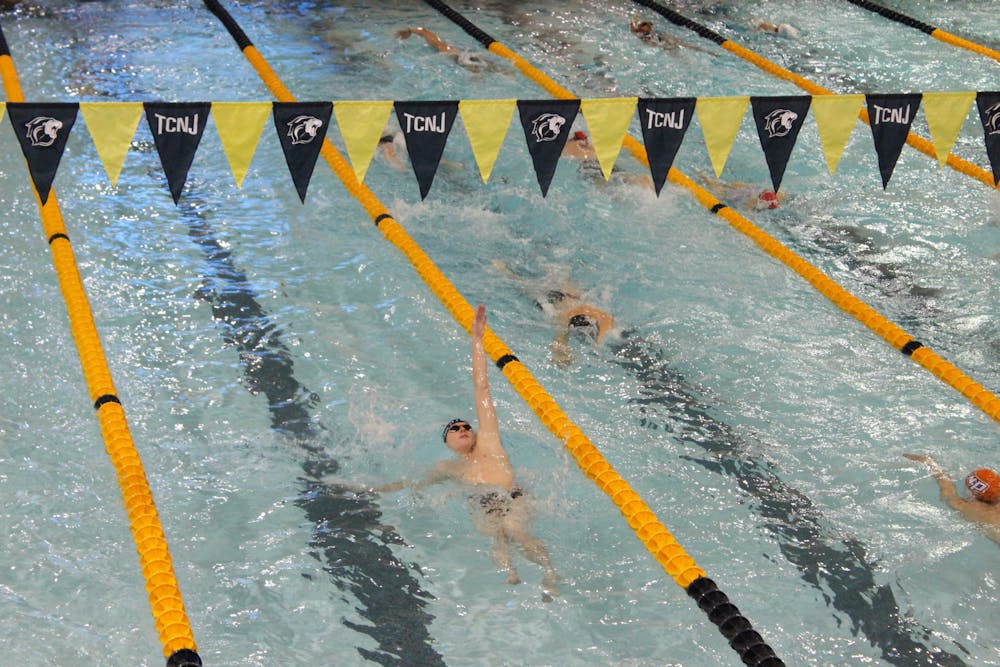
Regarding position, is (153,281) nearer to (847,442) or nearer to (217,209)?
(217,209)

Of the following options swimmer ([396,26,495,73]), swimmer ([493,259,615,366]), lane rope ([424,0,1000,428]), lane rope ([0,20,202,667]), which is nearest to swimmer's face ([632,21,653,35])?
swimmer ([396,26,495,73])

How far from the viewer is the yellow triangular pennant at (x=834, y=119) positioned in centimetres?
484

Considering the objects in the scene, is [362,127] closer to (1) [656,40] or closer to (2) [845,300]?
(2) [845,300]

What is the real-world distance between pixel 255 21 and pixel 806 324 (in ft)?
22.7

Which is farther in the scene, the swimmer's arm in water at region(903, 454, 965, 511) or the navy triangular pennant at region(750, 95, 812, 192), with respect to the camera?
the navy triangular pennant at region(750, 95, 812, 192)

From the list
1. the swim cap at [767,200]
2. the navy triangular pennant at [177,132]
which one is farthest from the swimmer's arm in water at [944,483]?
the navy triangular pennant at [177,132]

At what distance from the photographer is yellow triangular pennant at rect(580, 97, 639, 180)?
15.3 ft

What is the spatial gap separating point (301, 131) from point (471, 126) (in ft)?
2.49

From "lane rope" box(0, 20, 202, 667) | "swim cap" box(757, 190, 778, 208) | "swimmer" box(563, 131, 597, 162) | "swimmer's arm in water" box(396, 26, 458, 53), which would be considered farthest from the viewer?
"swimmer's arm in water" box(396, 26, 458, 53)

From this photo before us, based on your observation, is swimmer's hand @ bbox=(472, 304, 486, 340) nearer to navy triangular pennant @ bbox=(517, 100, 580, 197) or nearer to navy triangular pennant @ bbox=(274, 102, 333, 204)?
navy triangular pennant @ bbox=(517, 100, 580, 197)

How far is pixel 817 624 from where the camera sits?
12.3 feet

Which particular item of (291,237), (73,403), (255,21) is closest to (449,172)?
(291,237)

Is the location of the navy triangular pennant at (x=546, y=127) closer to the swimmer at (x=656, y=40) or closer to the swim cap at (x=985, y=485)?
the swim cap at (x=985, y=485)

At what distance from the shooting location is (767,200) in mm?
6887
